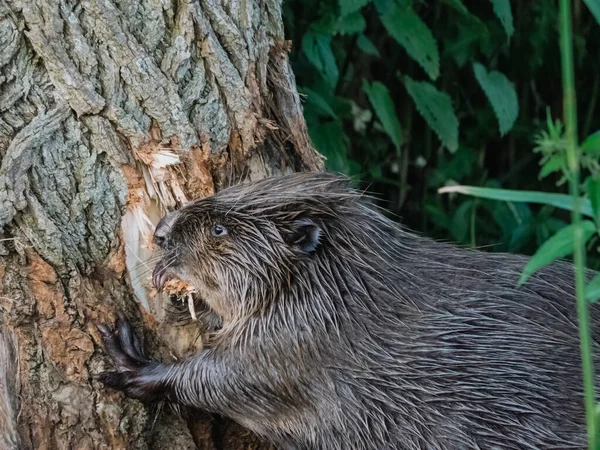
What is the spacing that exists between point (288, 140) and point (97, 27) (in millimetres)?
646

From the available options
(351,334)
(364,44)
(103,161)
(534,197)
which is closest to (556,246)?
(534,197)

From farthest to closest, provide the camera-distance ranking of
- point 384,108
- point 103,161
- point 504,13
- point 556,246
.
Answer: point 384,108
point 504,13
point 103,161
point 556,246

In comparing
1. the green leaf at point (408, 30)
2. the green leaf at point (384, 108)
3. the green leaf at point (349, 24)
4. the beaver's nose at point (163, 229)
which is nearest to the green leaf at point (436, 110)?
the green leaf at point (384, 108)

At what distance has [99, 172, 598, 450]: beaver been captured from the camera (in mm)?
2219

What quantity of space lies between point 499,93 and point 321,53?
0.77m

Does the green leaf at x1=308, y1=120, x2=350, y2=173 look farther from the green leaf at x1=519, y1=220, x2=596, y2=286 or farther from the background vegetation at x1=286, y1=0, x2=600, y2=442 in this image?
the green leaf at x1=519, y1=220, x2=596, y2=286

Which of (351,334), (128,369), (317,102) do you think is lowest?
(351,334)

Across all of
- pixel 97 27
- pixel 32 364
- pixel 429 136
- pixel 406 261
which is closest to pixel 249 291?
pixel 406 261

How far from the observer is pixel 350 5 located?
9.92 feet

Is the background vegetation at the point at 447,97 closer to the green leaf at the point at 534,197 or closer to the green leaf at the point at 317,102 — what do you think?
the green leaf at the point at 317,102

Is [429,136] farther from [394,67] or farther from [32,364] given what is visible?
[32,364]

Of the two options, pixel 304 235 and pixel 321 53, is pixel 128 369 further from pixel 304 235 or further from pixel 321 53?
pixel 321 53

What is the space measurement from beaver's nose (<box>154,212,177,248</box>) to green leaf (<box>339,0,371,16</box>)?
3.46 feet

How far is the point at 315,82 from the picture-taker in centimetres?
328
